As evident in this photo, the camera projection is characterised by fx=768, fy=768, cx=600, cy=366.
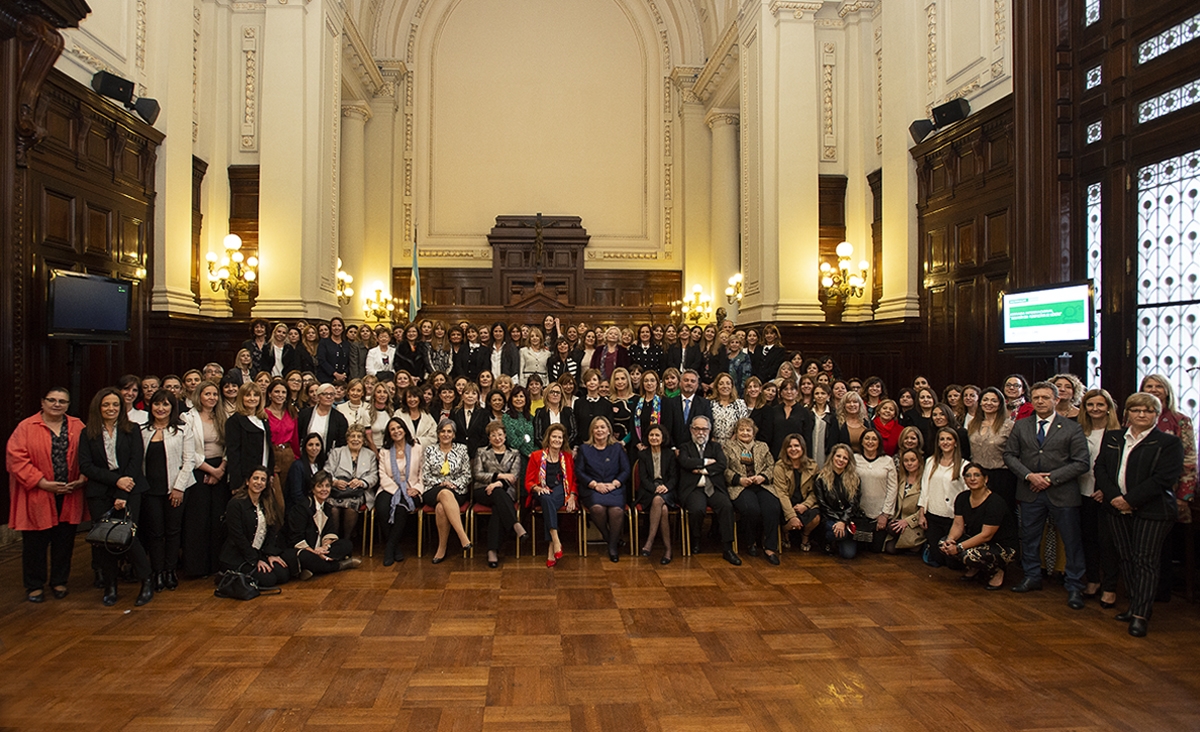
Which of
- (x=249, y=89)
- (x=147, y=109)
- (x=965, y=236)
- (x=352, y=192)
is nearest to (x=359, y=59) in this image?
(x=352, y=192)

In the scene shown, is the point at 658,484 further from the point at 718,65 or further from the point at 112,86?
the point at 718,65

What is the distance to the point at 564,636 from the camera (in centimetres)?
449

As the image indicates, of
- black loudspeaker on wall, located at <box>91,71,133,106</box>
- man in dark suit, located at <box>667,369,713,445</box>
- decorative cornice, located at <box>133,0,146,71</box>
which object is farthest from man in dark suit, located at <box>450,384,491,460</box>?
decorative cornice, located at <box>133,0,146,71</box>

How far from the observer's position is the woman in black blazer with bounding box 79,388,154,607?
16.6ft

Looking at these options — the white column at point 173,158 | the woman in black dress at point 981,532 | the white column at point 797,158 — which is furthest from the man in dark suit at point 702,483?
the white column at point 173,158

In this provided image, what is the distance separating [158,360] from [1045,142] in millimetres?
10066

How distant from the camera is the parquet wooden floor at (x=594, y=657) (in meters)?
3.49

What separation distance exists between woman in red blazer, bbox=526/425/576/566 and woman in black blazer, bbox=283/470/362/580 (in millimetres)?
1500

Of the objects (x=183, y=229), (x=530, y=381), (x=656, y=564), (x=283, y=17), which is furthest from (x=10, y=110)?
(x=656, y=564)

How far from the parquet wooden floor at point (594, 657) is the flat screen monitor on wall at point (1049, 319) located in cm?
221

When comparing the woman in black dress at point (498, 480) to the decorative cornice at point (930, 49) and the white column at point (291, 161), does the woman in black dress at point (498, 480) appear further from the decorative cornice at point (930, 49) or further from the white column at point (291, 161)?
the decorative cornice at point (930, 49)

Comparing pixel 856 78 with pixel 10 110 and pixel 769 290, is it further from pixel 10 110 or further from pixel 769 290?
pixel 10 110

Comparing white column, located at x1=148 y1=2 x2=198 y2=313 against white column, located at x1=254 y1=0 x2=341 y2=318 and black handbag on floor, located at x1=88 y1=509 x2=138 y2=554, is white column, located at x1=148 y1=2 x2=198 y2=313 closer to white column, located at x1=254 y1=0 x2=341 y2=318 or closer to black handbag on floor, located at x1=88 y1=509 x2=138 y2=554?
white column, located at x1=254 y1=0 x2=341 y2=318

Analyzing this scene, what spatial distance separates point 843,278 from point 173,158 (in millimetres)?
9028
